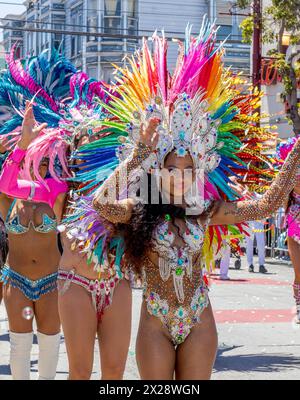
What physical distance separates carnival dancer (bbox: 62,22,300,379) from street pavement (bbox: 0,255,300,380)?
2.66m

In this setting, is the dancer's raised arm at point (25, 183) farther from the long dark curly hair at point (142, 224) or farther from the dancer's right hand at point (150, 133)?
the dancer's right hand at point (150, 133)

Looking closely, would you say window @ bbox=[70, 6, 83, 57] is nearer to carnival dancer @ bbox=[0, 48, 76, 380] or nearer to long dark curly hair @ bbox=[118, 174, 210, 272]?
carnival dancer @ bbox=[0, 48, 76, 380]

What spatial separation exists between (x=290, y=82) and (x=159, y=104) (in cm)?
1577

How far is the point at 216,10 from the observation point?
41.5 m

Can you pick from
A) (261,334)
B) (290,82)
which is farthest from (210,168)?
(290,82)

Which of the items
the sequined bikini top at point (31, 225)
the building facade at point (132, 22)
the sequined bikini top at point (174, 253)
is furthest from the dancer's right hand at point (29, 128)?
the building facade at point (132, 22)

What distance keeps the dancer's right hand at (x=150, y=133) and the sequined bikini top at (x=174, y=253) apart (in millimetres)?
415

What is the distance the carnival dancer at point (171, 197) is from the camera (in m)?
4.58

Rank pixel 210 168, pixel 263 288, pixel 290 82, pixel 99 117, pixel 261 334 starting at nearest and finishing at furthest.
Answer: pixel 210 168 → pixel 99 117 → pixel 261 334 → pixel 263 288 → pixel 290 82

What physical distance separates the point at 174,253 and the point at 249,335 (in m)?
5.22

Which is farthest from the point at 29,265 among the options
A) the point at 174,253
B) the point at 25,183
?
the point at 174,253

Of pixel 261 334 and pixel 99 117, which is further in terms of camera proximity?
pixel 261 334

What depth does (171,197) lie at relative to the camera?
470 cm
